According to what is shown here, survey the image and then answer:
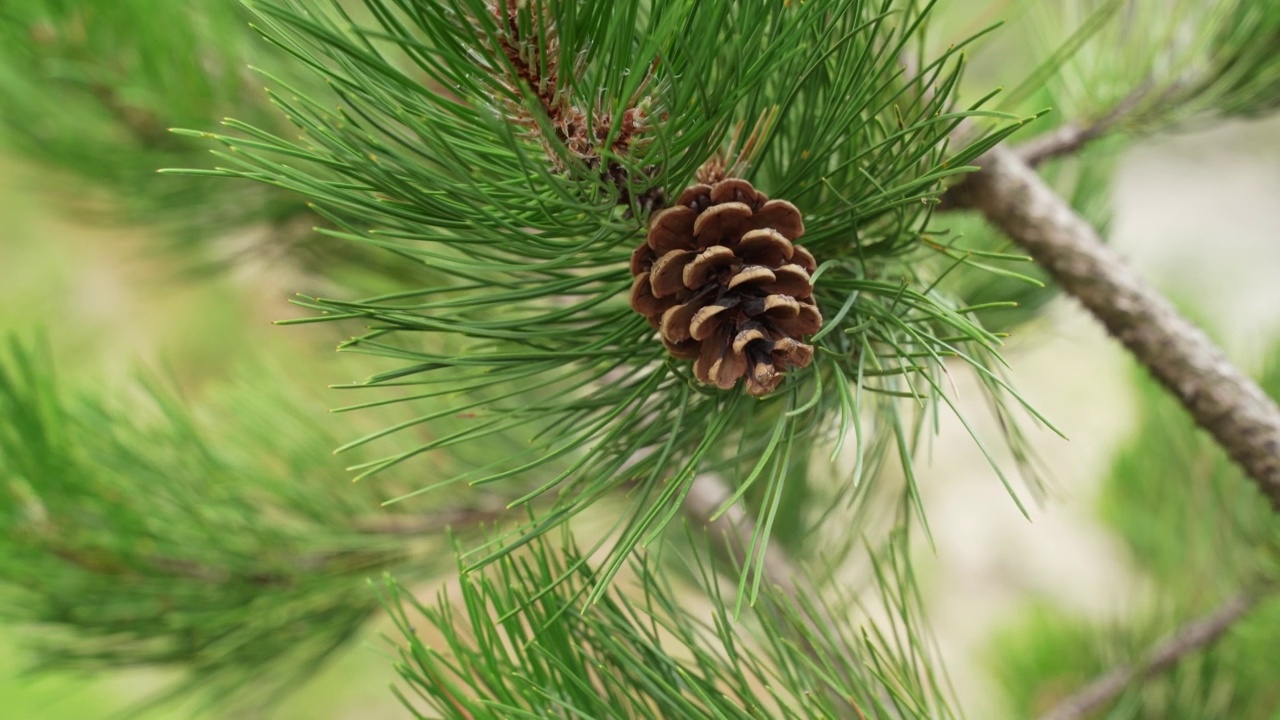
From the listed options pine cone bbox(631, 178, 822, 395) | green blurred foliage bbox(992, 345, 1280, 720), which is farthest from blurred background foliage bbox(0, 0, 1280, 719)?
pine cone bbox(631, 178, 822, 395)

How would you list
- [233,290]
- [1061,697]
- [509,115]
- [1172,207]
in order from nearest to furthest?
[509,115], [1061,697], [233,290], [1172,207]

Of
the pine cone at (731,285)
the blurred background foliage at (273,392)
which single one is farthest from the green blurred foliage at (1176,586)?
the pine cone at (731,285)

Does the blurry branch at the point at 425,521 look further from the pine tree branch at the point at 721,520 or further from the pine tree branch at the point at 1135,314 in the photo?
the pine tree branch at the point at 1135,314

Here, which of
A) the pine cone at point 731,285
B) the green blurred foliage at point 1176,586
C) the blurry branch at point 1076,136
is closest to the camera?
the pine cone at point 731,285

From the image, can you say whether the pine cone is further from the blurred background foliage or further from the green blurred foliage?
the green blurred foliage

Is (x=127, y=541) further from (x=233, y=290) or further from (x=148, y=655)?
(x=233, y=290)

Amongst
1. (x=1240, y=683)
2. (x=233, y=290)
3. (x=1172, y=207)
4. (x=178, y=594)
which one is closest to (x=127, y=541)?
(x=178, y=594)
